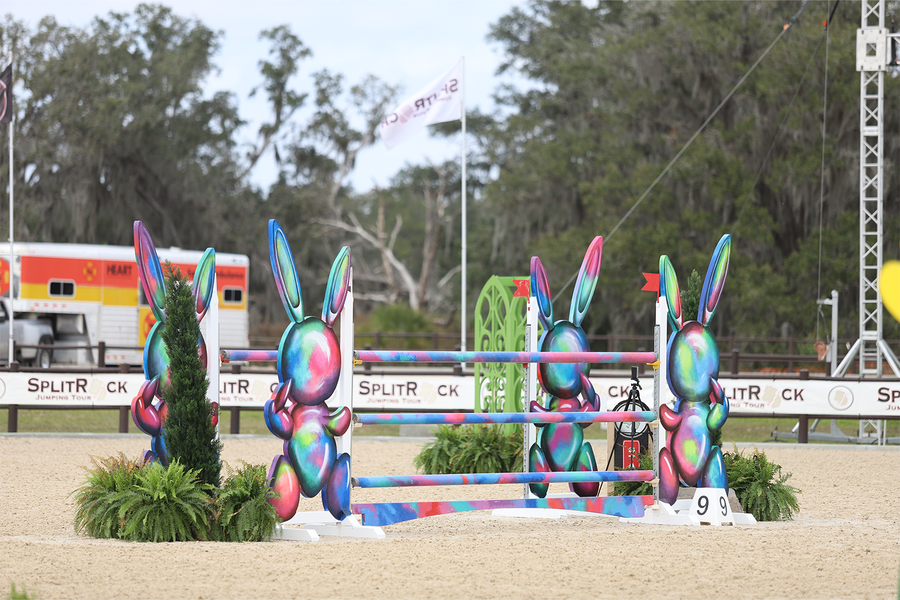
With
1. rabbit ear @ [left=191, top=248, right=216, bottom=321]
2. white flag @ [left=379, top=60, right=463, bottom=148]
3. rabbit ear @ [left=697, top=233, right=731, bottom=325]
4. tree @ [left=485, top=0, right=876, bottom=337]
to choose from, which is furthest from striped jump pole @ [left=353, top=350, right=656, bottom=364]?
tree @ [left=485, top=0, right=876, bottom=337]

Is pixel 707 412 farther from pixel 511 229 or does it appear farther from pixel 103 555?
pixel 511 229

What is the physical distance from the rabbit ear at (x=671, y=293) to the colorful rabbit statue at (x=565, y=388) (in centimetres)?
54

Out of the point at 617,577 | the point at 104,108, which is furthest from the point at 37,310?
the point at 617,577

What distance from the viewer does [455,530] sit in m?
7.37

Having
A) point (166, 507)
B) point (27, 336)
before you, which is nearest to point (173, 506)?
point (166, 507)

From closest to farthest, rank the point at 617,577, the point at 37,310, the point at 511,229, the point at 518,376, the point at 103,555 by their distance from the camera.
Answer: the point at 617,577
the point at 103,555
the point at 518,376
the point at 37,310
the point at 511,229

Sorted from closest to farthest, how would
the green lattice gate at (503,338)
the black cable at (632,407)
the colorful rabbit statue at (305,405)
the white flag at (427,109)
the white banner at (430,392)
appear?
the colorful rabbit statue at (305,405), the black cable at (632,407), the green lattice gate at (503,338), the white banner at (430,392), the white flag at (427,109)

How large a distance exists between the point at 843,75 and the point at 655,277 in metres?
21.9

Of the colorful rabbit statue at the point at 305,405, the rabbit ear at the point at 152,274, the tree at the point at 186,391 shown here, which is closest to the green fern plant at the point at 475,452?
the colorful rabbit statue at the point at 305,405

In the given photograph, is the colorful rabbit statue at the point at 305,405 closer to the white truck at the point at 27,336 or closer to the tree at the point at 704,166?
the white truck at the point at 27,336

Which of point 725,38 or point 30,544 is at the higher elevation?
point 725,38

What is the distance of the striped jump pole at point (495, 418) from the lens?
6875 millimetres

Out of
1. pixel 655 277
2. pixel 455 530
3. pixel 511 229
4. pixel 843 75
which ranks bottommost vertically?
pixel 455 530

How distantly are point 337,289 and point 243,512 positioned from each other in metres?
1.57
